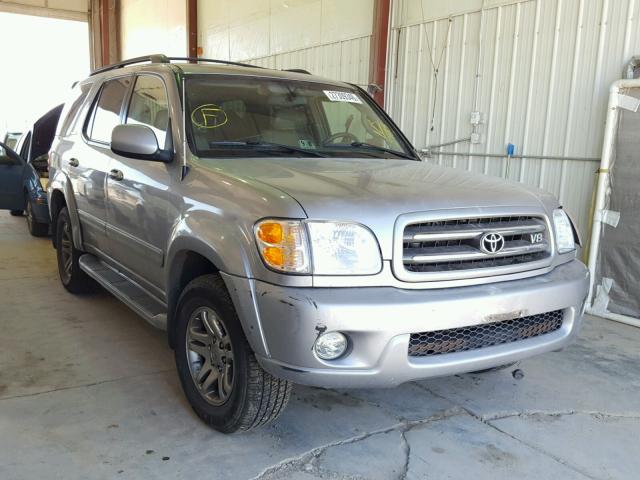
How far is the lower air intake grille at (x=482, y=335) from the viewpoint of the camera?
249 cm

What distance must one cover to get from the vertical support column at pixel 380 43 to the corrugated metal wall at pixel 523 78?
181 mm

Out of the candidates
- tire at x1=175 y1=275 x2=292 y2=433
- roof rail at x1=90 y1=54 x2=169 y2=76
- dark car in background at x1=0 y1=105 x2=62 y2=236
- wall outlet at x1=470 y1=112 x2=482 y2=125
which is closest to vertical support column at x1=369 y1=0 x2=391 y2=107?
wall outlet at x1=470 y1=112 x2=482 y2=125

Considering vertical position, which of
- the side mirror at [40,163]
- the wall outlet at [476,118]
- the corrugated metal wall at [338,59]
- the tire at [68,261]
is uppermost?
the corrugated metal wall at [338,59]

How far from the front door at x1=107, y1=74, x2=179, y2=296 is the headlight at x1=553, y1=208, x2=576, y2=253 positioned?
1.95 m

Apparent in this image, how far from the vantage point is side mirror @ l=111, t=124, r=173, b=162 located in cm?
303

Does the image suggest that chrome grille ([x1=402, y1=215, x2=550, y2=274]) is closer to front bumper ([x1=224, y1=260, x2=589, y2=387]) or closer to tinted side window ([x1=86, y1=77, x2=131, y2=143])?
front bumper ([x1=224, y1=260, x2=589, y2=387])

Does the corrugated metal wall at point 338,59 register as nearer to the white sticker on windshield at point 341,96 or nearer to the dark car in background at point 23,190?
the white sticker on windshield at point 341,96

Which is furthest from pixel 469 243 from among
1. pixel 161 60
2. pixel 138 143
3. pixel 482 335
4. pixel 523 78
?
pixel 523 78

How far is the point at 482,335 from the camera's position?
8.70 ft

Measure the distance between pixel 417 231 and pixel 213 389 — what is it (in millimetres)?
1309

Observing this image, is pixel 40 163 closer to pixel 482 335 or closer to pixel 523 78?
pixel 523 78

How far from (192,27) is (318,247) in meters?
11.0

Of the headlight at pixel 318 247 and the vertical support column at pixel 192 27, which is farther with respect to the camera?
the vertical support column at pixel 192 27

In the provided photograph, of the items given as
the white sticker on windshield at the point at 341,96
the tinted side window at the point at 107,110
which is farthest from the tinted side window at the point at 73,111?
the white sticker on windshield at the point at 341,96
